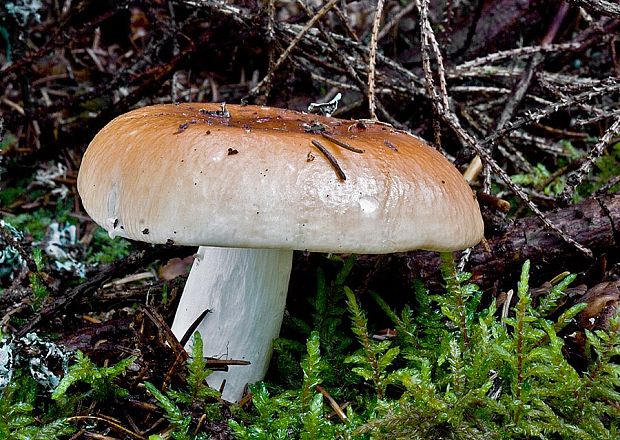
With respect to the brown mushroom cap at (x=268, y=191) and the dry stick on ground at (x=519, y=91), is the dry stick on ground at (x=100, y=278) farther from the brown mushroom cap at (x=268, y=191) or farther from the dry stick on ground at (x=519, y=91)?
the dry stick on ground at (x=519, y=91)

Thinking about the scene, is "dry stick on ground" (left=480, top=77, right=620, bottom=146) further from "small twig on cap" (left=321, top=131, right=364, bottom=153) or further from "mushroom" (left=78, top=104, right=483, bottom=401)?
"small twig on cap" (left=321, top=131, right=364, bottom=153)

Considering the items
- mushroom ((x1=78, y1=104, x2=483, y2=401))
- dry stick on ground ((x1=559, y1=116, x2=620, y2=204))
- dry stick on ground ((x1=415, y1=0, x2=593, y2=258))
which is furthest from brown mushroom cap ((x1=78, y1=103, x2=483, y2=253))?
dry stick on ground ((x1=559, y1=116, x2=620, y2=204))

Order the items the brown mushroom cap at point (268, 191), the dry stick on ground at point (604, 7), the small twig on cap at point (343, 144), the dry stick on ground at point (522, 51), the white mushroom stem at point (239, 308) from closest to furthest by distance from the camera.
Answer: the brown mushroom cap at point (268, 191) < the small twig on cap at point (343, 144) < the white mushroom stem at point (239, 308) < the dry stick on ground at point (604, 7) < the dry stick on ground at point (522, 51)

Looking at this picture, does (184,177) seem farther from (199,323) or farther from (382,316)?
(382,316)

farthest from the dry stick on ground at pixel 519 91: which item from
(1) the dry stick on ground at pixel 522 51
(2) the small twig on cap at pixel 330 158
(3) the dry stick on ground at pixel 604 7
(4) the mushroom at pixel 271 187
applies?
(2) the small twig on cap at pixel 330 158

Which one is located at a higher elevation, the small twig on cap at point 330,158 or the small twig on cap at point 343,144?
the small twig on cap at point 343,144

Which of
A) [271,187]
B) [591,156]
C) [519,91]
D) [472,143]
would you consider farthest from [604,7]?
[271,187]

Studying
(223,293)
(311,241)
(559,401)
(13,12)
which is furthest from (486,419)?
(13,12)
